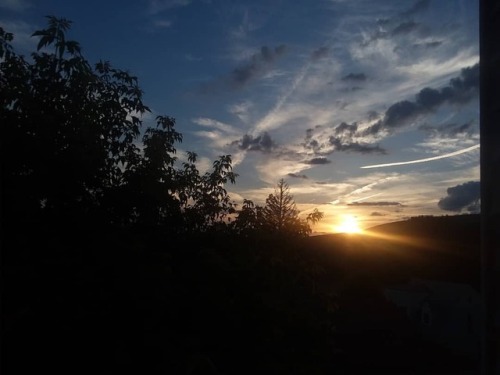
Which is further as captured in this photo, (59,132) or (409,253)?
(409,253)

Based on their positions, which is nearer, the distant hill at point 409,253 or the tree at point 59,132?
the tree at point 59,132

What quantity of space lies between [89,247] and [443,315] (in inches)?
1091

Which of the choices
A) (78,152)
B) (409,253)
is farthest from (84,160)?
(409,253)

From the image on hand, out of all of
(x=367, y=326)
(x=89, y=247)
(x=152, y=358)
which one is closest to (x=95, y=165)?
(x=89, y=247)

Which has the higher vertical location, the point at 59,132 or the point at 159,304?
the point at 59,132

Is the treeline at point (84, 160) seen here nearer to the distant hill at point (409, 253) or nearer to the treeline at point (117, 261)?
the treeline at point (117, 261)

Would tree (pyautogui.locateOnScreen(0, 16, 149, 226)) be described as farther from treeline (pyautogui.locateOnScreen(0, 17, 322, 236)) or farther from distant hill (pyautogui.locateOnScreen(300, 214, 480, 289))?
distant hill (pyautogui.locateOnScreen(300, 214, 480, 289))

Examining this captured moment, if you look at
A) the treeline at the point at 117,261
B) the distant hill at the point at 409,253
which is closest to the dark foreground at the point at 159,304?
the treeline at the point at 117,261

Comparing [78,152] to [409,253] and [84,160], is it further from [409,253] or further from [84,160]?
[409,253]

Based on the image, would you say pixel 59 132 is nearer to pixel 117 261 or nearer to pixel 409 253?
pixel 117 261

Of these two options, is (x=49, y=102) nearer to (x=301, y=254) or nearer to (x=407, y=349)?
(x=301, y=254)

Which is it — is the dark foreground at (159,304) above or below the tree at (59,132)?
below

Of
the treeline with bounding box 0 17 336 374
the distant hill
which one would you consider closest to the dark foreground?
the treeline with bounding box 0 17 336 374

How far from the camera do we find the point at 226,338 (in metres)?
5.72
